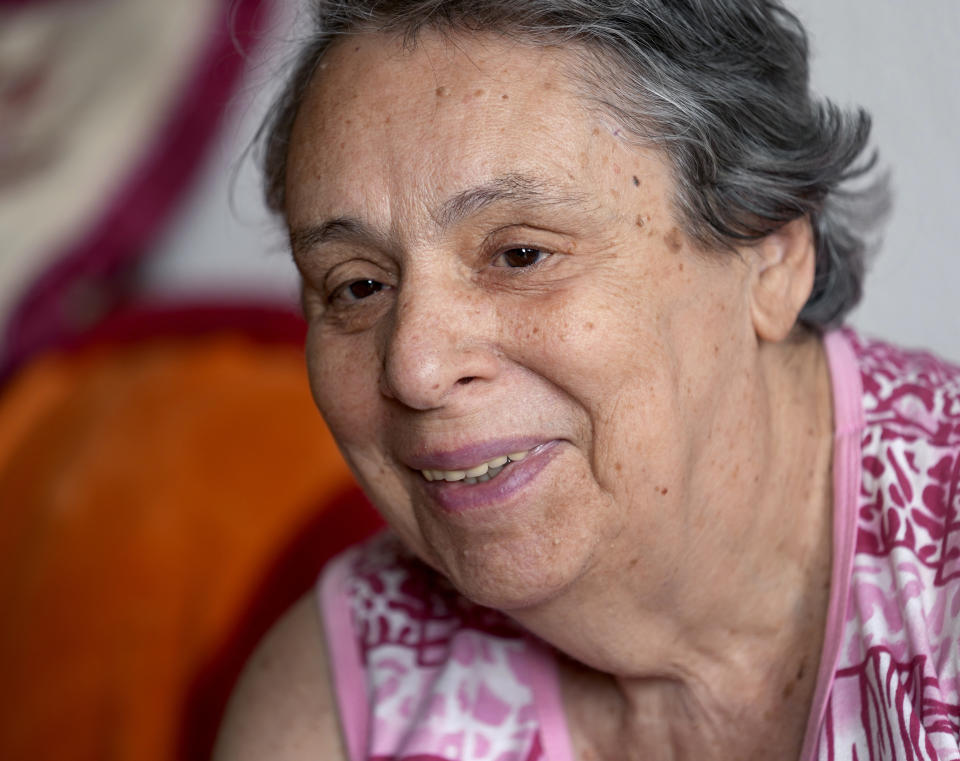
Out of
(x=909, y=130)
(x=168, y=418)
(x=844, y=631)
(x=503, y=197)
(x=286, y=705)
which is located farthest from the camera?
(x=168, y=418)

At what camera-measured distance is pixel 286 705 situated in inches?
56.8

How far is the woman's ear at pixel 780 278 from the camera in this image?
48.8 inches

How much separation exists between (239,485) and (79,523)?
27 centimetres

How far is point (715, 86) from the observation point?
1158mm

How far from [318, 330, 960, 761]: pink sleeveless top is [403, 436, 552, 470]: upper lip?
0.35m

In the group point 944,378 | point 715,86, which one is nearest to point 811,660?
point 944,378

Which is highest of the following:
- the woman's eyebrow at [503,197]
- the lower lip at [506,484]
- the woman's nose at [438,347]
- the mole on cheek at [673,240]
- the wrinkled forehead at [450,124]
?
the wrinkled forehead at [450,124]

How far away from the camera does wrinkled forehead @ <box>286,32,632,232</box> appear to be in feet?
3.58

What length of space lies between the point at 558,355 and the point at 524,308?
Result: 0.05 metres

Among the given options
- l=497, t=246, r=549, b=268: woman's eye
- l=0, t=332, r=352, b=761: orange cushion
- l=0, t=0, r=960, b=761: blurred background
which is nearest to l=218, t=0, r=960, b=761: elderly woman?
l=497, t=246, r=549, b=268: woman's eye

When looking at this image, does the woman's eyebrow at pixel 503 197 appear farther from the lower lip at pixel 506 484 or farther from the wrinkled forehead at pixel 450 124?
the lower lip at pixel 506 484

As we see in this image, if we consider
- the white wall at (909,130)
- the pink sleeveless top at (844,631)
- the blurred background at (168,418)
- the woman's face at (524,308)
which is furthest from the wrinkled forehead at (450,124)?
the white wall at (909,130)

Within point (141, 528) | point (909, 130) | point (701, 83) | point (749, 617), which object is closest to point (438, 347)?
point (701, 83)

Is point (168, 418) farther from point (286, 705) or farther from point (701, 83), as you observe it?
point (701, 83)
